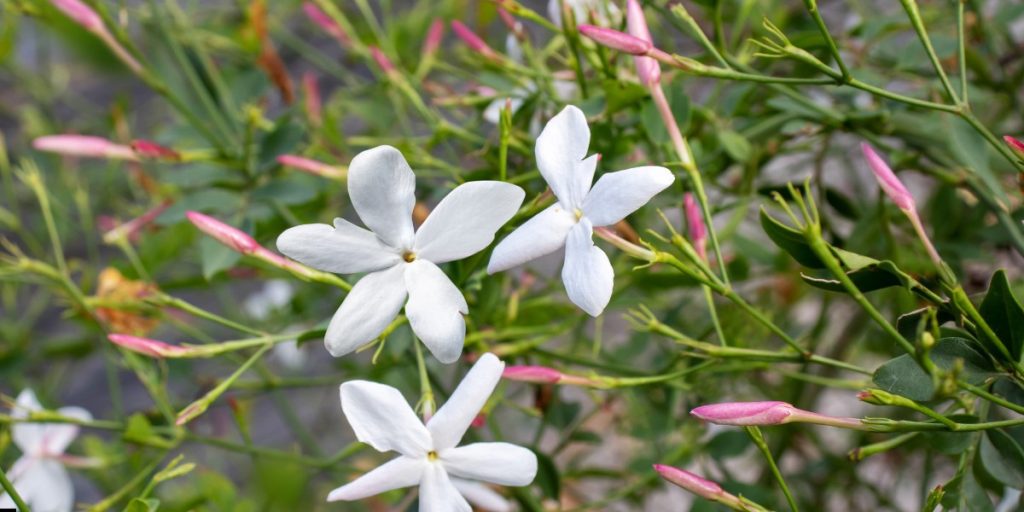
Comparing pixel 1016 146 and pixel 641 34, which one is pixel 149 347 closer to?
pixel 641 34

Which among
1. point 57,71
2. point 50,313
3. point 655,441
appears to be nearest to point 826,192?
point 655,441

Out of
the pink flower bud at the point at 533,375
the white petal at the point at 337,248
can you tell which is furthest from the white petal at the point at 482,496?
the white petal at the point at 337,248

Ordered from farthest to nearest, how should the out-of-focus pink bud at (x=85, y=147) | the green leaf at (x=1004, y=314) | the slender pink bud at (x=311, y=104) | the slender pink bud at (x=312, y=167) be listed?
the slender pink bud at (x=311, y=104) < the out-of-focus pink bud at (x=85, y=147) < the slender pink bud at (x=312, y=167) < the green leaf at (x=1004, y=314)

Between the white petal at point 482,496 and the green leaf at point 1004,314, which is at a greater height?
the green leaf at point 1004,314

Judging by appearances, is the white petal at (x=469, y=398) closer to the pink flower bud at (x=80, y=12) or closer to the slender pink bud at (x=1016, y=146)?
the slender pink bud at (x=1016, y=146)

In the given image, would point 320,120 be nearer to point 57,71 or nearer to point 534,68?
point 534,68
